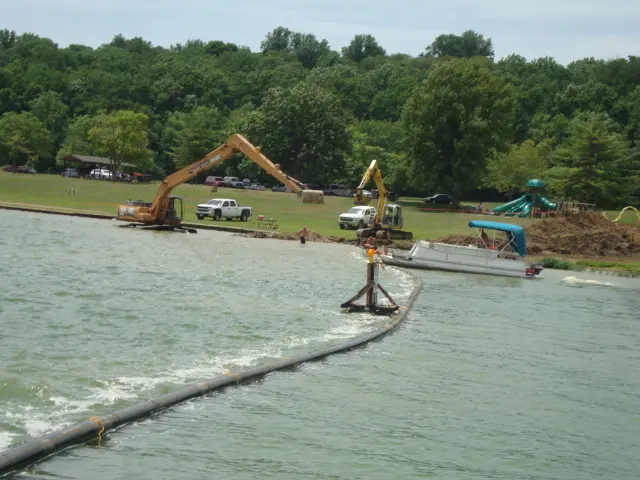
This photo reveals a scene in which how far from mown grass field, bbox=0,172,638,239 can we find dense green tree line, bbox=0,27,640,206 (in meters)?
7.55

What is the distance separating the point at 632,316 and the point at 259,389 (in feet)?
68.6

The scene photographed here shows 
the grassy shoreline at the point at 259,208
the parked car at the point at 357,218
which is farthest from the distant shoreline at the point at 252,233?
the parked car at the point at 357,218

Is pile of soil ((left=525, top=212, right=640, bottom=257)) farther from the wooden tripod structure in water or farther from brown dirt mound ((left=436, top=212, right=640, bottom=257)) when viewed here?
the wooden tripod structure in water

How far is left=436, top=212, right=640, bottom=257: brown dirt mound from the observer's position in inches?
2421

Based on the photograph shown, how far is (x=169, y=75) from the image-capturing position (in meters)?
186

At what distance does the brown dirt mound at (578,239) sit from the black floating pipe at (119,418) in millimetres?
39988

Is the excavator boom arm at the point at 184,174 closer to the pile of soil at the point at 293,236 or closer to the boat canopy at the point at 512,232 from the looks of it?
the pile of soil at the point at 293,236

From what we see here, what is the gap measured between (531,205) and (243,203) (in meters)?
28.7

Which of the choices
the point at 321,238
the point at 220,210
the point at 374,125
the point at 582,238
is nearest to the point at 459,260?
the point at 321,238

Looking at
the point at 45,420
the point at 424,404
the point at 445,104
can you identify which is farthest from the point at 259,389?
the point at 445,104

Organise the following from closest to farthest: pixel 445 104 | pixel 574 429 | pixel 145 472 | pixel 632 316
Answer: pixel 145 472, pixel 574 429, pixel 632 316, pixel 445 104

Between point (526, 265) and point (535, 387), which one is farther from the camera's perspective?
point (526, 265)

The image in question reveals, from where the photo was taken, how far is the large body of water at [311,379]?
13.9 metres

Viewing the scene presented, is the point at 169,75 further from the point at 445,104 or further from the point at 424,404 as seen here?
the point at 424,404
